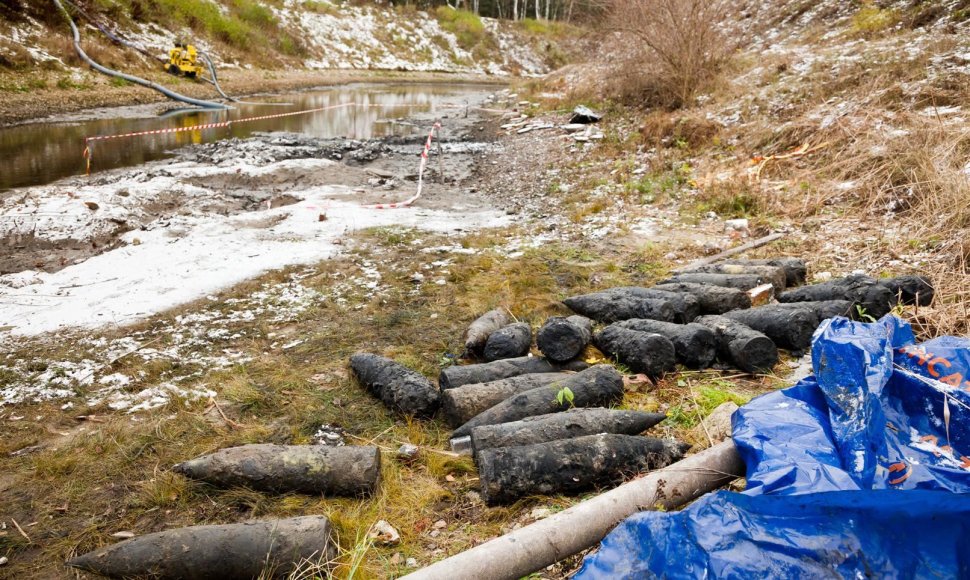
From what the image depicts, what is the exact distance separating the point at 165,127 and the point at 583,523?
731 inches

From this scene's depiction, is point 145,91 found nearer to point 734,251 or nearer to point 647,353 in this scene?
point 734,251

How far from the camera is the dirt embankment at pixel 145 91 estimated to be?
16.3 metres

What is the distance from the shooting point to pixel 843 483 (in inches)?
84.7

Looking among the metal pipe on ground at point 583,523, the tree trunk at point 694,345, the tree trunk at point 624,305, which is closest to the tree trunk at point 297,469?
the metal pipe on ground at point 583,523

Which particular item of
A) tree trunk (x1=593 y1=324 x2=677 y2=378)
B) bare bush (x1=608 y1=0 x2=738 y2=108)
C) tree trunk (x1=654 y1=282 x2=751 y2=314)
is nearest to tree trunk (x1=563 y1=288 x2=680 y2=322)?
tree trunk (x1=654 y1=282 x2=751 y2=314)

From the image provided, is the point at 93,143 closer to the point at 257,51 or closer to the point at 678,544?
the point at 678,544

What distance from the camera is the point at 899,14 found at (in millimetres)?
12062

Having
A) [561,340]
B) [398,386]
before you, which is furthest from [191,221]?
[561,340]

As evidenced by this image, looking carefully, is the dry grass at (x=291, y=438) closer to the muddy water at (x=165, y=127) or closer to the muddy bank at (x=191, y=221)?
the muddy bank at (x=191, y=221)

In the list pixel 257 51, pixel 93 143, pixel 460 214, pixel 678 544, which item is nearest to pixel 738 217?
pixel 460 214

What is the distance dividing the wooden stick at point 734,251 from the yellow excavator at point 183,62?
79.2 ft

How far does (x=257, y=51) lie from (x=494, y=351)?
33.3m

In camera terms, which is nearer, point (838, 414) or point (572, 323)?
point (838, 414)

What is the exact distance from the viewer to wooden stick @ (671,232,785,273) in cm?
587
